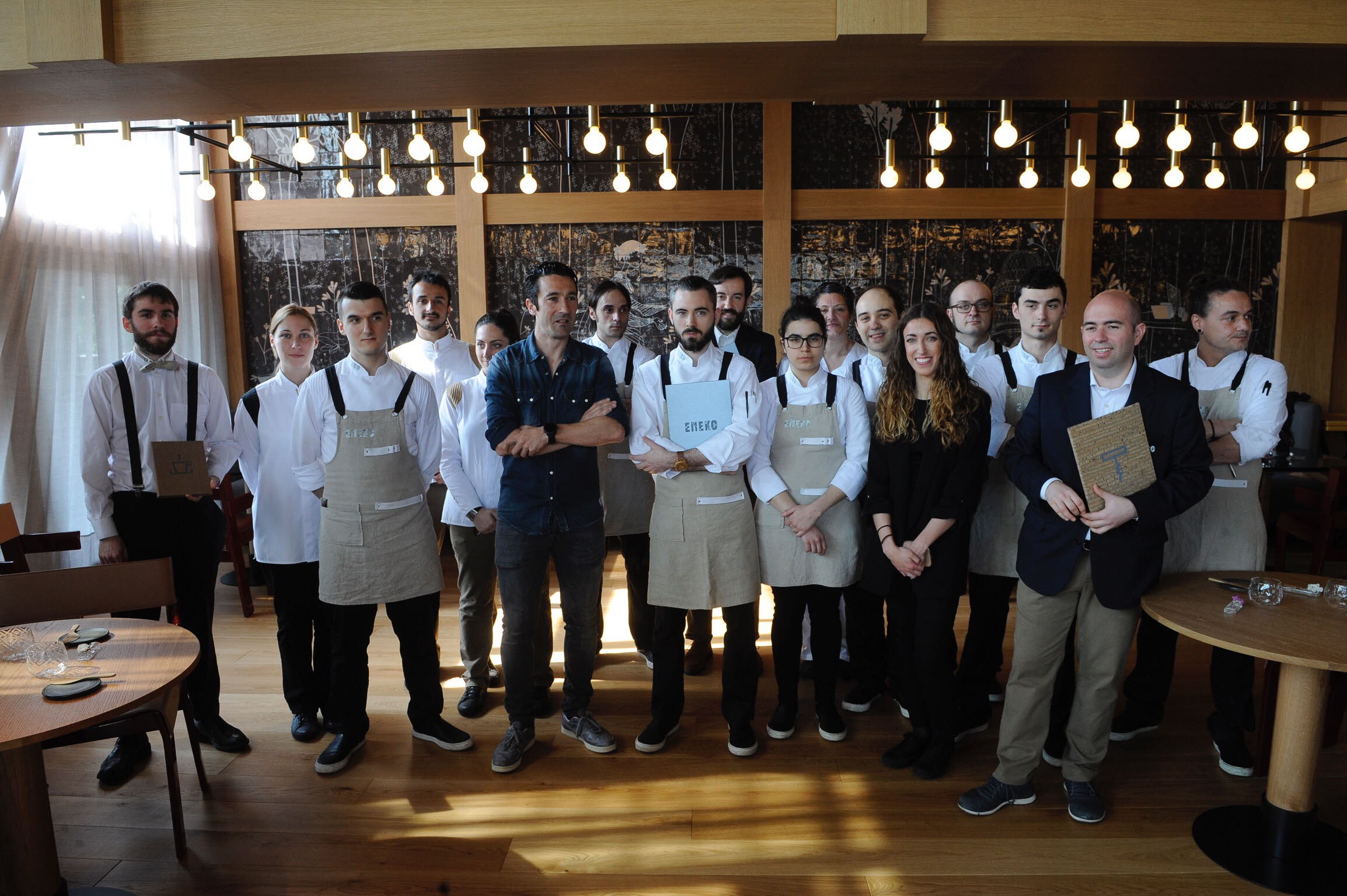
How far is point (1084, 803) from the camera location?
115 inches

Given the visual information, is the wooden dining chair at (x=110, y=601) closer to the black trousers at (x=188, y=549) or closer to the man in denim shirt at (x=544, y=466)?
the black trousers at (x=188, y=549)

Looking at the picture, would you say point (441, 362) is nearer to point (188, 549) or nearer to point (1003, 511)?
point (188, 549)

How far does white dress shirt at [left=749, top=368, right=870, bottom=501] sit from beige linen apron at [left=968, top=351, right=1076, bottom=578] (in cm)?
52

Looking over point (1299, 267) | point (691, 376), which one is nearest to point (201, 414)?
point (691, 376)

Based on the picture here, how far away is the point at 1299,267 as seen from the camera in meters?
8.10

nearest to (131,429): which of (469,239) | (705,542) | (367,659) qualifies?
(367,659)

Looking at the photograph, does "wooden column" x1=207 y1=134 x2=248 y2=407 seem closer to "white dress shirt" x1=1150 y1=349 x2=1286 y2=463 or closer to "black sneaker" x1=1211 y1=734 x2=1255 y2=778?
"white dress shirt" x1=1150 y1=349 x2=1286 y2=463

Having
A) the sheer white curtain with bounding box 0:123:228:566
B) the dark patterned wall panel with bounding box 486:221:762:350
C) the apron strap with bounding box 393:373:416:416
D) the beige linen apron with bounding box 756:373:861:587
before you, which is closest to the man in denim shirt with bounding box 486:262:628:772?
the apron strap with bounding box 393:373:416:416

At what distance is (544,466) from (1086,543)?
1897mm

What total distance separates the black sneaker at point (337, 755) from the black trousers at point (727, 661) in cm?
122

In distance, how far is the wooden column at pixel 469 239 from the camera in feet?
26.3

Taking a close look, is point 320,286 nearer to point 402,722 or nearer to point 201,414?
point 201,414

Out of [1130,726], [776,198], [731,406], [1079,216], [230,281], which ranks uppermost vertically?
[776,198]

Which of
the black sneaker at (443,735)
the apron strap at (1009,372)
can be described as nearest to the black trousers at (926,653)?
the apron strap at (1009,372)
